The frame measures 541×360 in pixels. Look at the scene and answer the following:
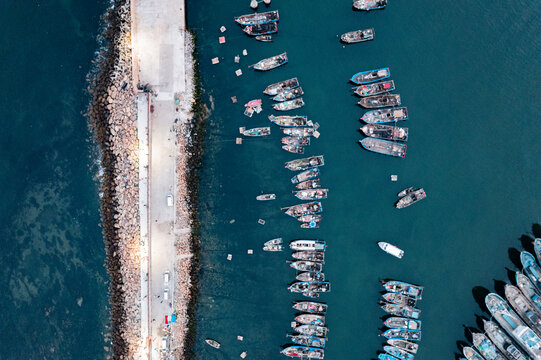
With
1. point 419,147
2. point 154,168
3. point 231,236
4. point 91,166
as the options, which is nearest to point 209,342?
point 231,236

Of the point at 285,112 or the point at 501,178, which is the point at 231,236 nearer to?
the point at 285,112

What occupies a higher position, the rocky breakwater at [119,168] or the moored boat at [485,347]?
the rocky breakwater at [119,168]

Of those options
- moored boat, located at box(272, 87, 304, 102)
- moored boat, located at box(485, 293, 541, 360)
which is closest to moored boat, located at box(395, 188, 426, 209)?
moored boat, located at box(485, 293, 541, 360)

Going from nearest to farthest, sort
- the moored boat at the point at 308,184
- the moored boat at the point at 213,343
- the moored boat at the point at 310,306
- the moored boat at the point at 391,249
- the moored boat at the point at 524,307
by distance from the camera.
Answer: the moored boat at the point at 524,307 → the moored boat at the point at 391,249 → the moored boat at the point at 308,184 → the moored boat at the point at 310,306 → the moored boat at the point at 213,343

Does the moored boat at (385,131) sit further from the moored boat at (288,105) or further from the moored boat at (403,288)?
the moored boat at (403,288)

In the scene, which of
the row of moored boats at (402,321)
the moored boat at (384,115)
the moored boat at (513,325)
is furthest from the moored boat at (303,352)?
the moored boat at (384,115)
